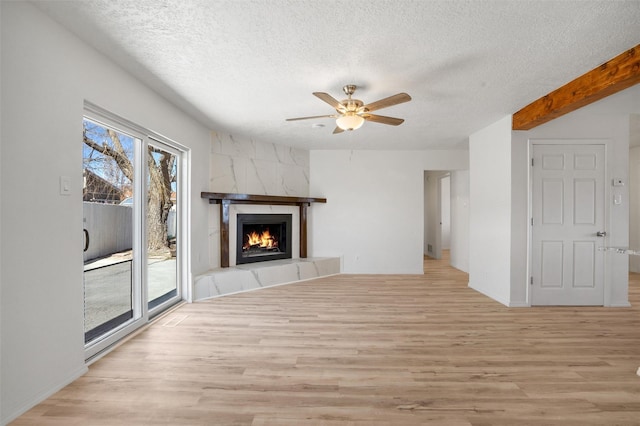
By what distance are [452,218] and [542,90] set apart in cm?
422

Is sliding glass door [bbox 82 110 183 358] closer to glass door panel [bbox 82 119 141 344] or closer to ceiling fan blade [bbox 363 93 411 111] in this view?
glass door panel [bbox 82 119 141 344]

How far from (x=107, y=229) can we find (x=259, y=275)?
2.45 meters

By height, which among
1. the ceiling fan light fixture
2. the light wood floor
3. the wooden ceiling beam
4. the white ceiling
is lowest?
the light wood floor

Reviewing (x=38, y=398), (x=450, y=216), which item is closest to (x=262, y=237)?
(x=38, y=398)

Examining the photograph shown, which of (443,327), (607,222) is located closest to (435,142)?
(607,222)

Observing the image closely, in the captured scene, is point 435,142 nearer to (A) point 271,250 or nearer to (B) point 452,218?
(B) point 452,218

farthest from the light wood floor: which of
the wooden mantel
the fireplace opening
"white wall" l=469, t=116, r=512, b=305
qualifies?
the fireplace opening

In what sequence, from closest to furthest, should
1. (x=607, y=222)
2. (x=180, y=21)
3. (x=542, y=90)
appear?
1. (x=180, y=21)
2. (x=542, y=90)
3. (x=607, y=222)

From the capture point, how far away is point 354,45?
2.32m

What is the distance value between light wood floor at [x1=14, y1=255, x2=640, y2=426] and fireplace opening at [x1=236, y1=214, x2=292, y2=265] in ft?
5.26

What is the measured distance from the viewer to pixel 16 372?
1.77m

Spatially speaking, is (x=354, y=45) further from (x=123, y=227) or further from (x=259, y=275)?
(x=259, y=275)

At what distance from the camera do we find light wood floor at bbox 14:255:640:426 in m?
1.81

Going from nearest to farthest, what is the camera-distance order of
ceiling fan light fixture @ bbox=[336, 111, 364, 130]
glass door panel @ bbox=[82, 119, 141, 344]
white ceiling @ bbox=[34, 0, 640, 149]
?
1. white ceiling @ bbox=[34, 0, 640, 149]
2. glass door panel @ bbox=[82, 119, 141, 344]
3. ceiling fan light fixture @ bbox=[336, 111, 364, 130]
